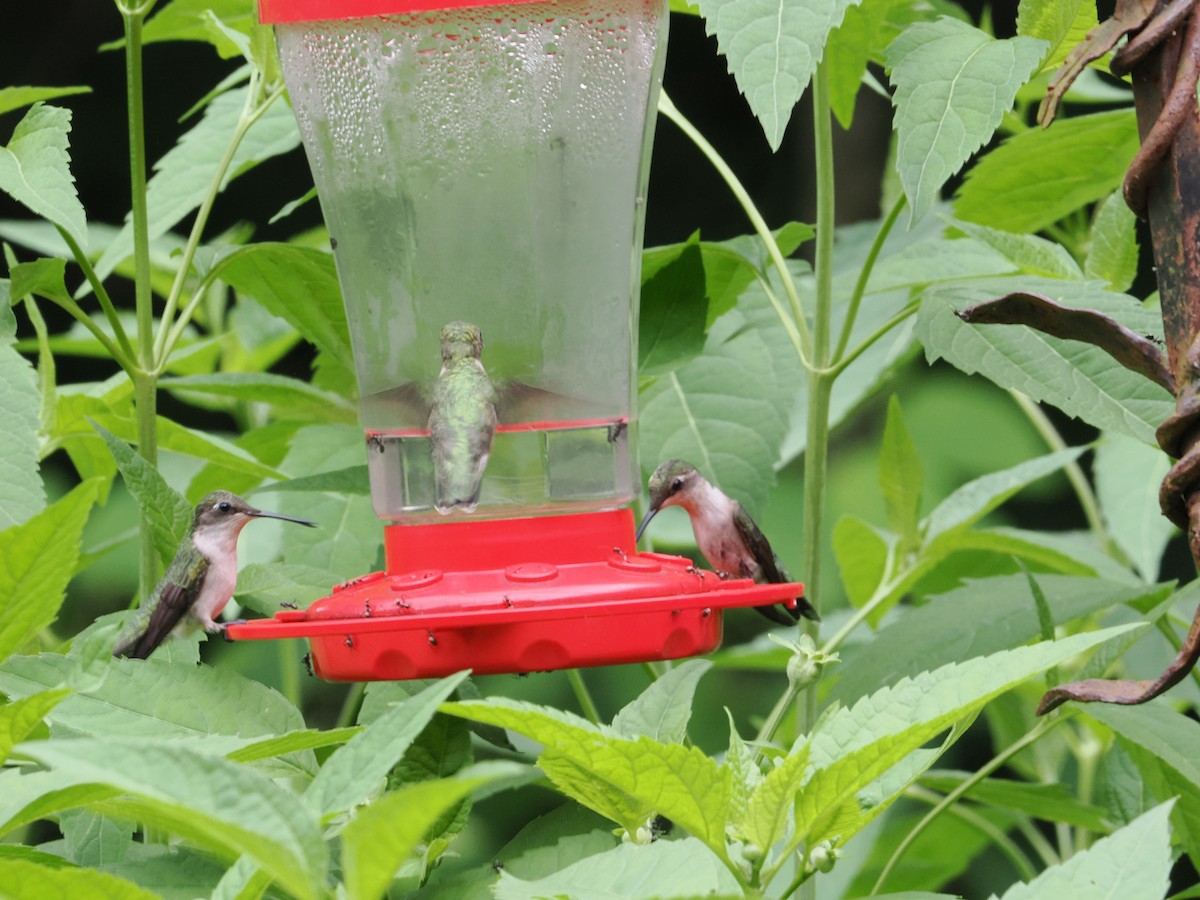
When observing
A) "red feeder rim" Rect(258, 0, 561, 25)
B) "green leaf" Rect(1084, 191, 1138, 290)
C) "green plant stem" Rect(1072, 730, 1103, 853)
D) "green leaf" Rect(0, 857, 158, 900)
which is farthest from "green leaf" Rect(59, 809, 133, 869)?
Answer: "green plant stem" Rect(1072, 730, 1103, 853)

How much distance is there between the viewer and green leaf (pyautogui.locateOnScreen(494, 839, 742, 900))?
832 millimetres

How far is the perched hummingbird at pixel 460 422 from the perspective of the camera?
1.57m

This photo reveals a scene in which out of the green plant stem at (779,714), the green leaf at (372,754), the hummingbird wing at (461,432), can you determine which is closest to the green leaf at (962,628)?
the green plant stem at (779,714)

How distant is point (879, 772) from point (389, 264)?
1.12 meters

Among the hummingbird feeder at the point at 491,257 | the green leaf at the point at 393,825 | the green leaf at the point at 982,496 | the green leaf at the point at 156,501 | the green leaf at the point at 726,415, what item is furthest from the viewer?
the green leaf at the point at 982,496

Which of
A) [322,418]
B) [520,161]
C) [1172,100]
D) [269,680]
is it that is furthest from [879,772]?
[269,680]

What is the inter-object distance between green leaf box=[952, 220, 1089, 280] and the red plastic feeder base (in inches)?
22.0

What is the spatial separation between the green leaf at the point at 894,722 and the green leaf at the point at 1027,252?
2.85 ft

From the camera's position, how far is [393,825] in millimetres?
669

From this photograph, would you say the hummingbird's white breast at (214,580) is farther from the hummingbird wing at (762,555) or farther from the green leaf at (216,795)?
the green leaf at (216,795)

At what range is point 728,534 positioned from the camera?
176 centimetres

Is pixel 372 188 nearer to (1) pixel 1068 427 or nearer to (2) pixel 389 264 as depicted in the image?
(2) pixel 389 264

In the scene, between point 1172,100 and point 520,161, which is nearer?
point 1172,100

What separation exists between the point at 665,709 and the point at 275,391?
0.90 meters
